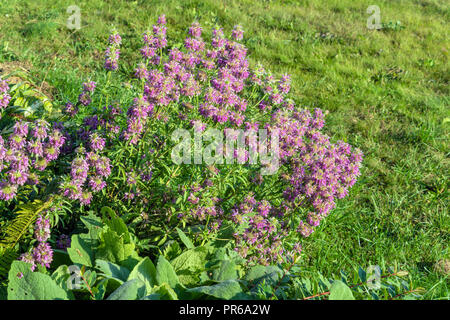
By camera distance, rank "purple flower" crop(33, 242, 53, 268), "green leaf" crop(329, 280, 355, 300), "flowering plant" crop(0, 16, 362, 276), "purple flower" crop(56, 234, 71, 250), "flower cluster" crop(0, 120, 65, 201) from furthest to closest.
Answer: "purple flower" crop(56, 234, 71, 250) < "flowering plant" crop(0, 16, 362, 276) < "purple flower" crop(33, 242, 53, 268) < "flower cluster" crop(0, 120, 65, 201) < "green leaf" crop(329, 280, 355, 300)

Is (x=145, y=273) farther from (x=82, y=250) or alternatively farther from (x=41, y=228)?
(x=41, y=228)

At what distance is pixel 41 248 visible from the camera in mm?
2303

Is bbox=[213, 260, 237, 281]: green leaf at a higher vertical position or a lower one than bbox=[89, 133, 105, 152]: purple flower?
lower

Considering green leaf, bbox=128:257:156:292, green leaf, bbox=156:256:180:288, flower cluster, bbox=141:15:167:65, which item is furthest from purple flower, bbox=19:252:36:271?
flower cluster, bbox=141:15:167:65

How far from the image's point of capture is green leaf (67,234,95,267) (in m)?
2.37

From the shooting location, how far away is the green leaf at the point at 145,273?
2221mm

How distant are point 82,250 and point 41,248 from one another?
222mm

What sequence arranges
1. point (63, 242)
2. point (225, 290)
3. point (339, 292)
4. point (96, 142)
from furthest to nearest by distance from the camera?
point (63, 242) → point (96, 142) → point (225, 290) → point (339, 292)

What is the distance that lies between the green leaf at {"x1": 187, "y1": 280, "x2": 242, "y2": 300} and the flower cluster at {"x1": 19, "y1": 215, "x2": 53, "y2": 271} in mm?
814

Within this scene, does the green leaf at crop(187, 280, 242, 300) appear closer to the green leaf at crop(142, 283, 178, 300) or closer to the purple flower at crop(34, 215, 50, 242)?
the green leaf at crop(142, 283, 178, 300)

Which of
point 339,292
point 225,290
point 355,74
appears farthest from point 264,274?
point 355,74

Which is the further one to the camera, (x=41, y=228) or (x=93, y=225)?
(x=93, y=225)
